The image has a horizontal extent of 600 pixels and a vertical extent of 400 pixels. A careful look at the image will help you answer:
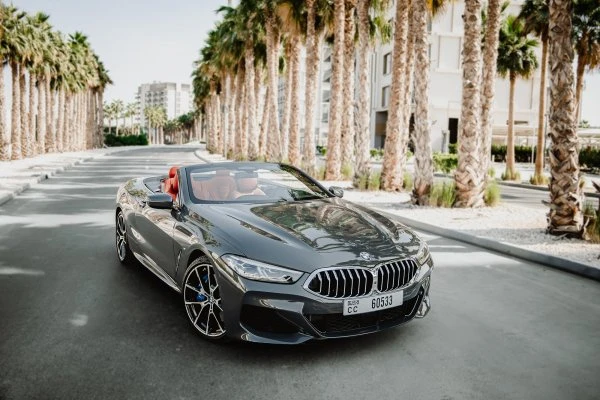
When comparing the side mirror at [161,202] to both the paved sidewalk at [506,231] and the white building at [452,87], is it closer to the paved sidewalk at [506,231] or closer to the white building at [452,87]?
the paved sidewalk at [506,231]

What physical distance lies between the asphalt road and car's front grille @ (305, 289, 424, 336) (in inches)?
9.0

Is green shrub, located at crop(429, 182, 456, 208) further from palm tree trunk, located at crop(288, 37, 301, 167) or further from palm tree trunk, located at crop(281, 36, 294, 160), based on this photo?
palm tree trunk, located at crop(281, 36, 294, 160)

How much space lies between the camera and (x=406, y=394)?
3.38 m

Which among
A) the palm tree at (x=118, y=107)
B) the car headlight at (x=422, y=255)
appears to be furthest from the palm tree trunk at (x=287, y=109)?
the palm tree at (x=118, y=107)

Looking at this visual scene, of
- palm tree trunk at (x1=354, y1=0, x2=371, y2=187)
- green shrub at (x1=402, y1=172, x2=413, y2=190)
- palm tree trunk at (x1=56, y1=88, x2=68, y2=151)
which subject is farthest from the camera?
palm tree trunk at (x1=56, y1=88, x2=68, y2=151)

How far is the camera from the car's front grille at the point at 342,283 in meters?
3.67

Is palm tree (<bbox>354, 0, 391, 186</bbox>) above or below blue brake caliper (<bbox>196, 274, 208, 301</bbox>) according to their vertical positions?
above

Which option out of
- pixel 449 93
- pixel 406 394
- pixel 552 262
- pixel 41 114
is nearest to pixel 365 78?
pixel 552 262

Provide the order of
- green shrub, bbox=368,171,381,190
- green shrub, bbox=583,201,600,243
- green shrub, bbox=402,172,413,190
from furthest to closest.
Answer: green shrub, bbox=402,172,413,190 < green shrub, bbox=368,171,381,190 < green shrub, bbox=583,201,600,243

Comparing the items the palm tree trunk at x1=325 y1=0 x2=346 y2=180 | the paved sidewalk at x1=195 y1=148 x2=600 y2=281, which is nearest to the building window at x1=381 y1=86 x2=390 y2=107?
the palm tree trunk at x1=325 y1=0 x2=346 y2=180

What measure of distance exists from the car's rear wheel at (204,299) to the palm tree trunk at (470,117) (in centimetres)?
961

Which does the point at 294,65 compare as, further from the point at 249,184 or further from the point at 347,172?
the point at 249,184

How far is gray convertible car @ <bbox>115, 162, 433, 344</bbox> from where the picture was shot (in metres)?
3.68

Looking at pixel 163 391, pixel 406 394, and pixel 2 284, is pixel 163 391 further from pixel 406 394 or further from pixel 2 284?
pixel 2 284
